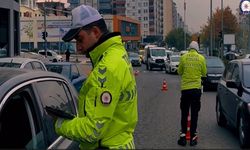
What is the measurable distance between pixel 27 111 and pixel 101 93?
766 mm

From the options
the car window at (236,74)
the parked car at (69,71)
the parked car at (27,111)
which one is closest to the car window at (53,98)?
the parked car at (27,111)

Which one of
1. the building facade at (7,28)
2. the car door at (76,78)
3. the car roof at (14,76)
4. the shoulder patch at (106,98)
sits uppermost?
the building facade at (7,28)

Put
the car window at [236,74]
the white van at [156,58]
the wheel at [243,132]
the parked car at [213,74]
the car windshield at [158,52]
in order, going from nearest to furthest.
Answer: the wheel at [243,132]
the car window at [236,74]
the parked car at [213,74]
the white van at [156,58]
the car windshield at [158,52]

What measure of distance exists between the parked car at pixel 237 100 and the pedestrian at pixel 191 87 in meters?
0.71

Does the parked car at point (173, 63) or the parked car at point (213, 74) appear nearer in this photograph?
the parked car at point (213, 74)

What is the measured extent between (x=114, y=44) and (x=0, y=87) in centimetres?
77

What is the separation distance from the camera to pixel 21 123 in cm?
359

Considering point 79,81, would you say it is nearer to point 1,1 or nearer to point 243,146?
point 243,146

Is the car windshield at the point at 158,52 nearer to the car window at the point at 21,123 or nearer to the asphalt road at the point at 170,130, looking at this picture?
the asphalt road at the point at 170,130

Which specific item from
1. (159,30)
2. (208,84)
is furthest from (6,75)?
(159,30)

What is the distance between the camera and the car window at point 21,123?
10.9ft

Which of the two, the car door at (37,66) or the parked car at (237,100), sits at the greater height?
the car door at (37,66)

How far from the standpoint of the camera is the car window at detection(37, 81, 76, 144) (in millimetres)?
3902

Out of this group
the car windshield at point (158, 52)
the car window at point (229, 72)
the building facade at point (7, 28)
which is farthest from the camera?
the car windshield at point (158, 52)
